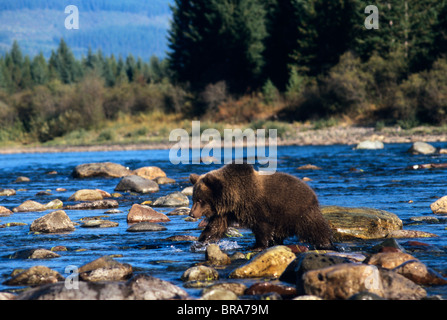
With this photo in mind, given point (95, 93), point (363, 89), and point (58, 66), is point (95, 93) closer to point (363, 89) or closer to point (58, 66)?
point (363, 89)

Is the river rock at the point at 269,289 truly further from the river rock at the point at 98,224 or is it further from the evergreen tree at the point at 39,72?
the evergreen tree at the point at 39,72

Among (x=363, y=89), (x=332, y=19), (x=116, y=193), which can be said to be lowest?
(x=116, y=193)

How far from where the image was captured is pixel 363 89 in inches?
1537

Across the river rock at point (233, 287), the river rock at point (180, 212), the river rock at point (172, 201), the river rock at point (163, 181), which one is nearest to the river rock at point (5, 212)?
the river rock at point (172, 201)

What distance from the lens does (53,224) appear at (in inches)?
399

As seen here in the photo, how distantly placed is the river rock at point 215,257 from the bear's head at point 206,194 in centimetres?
57

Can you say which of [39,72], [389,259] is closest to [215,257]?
[389,259]

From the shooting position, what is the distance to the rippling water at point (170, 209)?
7789 mm

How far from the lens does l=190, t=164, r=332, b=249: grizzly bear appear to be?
7.88 meters

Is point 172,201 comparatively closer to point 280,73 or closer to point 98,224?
point 98,224

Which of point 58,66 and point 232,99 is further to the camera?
point 58,66

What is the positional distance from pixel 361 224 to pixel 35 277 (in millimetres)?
4689
